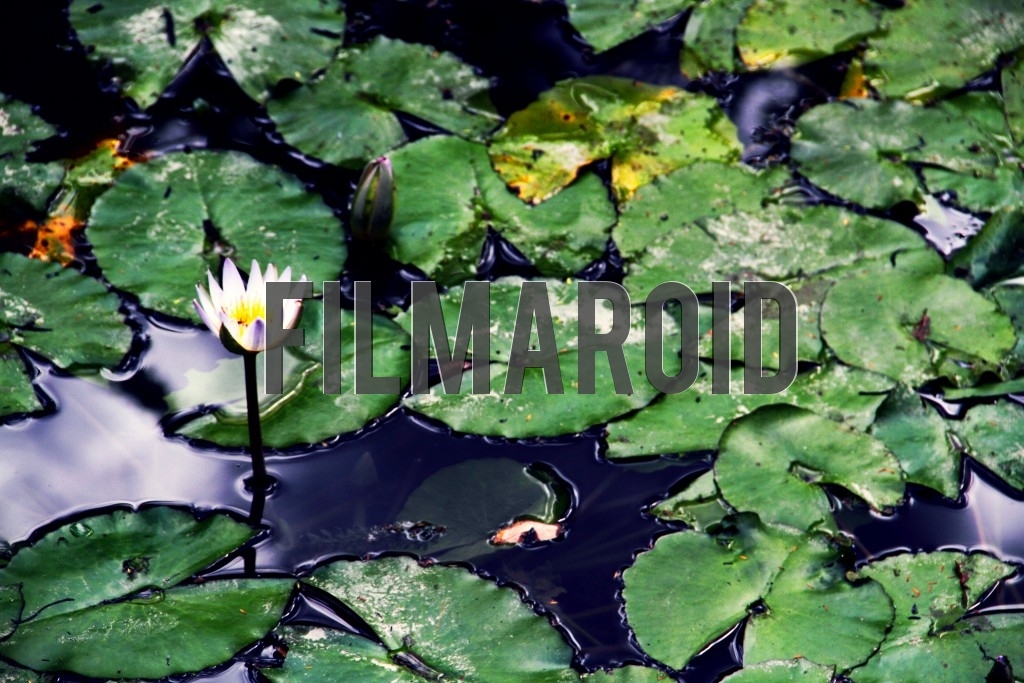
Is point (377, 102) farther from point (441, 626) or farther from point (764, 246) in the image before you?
point (441, 626)

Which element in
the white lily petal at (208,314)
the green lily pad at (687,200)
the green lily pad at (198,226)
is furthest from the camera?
the green lily pad at (687,200)

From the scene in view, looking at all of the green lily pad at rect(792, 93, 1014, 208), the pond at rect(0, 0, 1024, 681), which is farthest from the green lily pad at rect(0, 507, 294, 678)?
the green lily pad at rect(792, 93, 1014, 208)

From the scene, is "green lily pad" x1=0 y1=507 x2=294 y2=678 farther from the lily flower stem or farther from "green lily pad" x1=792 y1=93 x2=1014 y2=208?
"green lily pad" x1=792 y1=93 x2=1014 y2=208

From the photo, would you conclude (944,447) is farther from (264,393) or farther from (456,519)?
(264,393)

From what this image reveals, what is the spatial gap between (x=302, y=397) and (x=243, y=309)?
35 centimetres

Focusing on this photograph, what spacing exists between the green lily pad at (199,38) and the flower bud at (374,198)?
27.6 inches

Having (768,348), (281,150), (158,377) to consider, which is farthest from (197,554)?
(768,348)

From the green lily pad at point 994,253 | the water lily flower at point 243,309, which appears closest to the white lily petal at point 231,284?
the water lily flower at point 243,309

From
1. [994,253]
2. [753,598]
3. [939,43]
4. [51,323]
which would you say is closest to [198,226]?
[51,323]

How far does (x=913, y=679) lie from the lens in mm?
2080

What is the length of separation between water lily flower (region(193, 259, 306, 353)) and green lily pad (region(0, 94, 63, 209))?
3.22ft

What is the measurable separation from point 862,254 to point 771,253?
27 centimetres

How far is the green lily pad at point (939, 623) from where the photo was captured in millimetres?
2098

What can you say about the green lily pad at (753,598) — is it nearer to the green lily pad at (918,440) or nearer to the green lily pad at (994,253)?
the green lily pad at (918,440)
